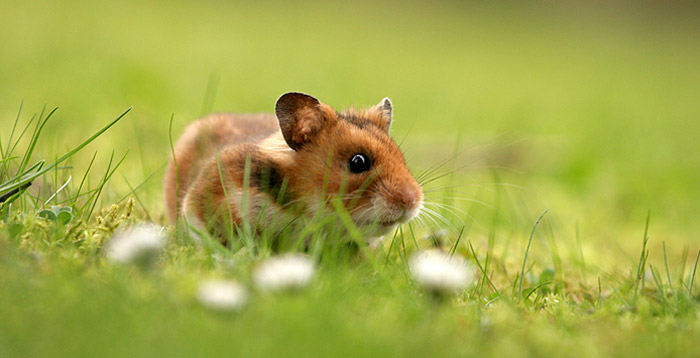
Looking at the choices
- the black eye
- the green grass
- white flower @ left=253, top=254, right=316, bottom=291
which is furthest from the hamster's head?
white flower @ left=253, top=254, right=316, bottom=291

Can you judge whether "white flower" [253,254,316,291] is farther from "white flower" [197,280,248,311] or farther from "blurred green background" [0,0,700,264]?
"blurred green background" [0,0,700,264]

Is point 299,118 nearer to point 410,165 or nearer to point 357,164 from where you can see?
point 357,164

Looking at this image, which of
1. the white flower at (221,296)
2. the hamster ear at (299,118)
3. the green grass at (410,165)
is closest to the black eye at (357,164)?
the hamster ear at (299,118)

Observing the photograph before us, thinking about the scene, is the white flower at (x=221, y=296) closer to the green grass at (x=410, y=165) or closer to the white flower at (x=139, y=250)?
the green grass at (x=410, y=165)

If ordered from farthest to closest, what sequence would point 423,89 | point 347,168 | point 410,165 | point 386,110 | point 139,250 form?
point 423,89, point 410,165, point 386,110, point 347,168, point 139,250

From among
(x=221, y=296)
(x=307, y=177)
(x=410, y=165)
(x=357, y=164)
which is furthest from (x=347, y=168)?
(x=410, y=165)

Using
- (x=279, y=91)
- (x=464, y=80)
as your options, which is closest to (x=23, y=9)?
(x=279, y=91)
